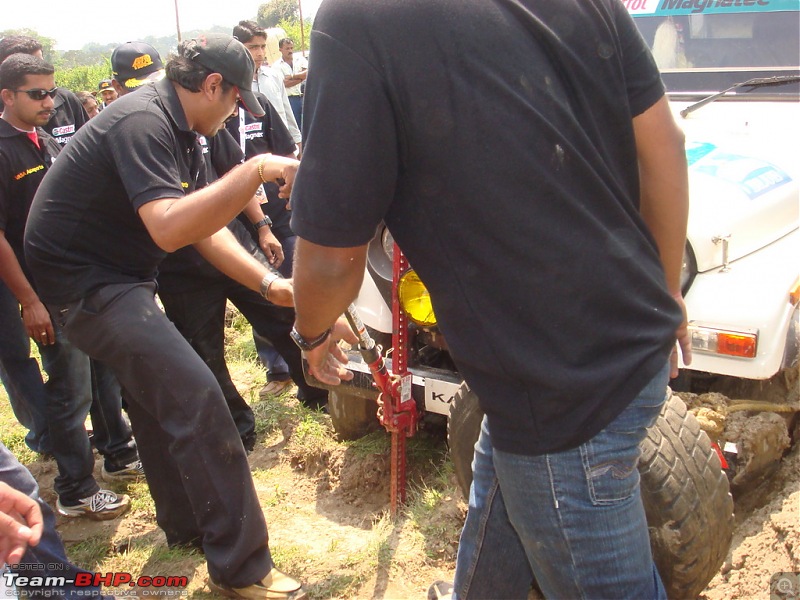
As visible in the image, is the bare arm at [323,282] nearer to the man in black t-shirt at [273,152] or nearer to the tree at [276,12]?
Result: the man in black t-shirt at [273,152]

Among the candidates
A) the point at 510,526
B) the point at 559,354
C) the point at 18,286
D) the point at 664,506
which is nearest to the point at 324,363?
the point at 510,526

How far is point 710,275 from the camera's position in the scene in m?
2.55

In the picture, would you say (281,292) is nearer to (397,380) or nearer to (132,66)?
(397,380)

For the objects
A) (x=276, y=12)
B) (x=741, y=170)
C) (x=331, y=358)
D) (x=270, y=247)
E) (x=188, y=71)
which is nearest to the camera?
(x=331, y=358)

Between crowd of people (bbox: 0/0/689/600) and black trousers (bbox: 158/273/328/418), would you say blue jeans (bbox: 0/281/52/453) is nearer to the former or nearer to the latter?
black trousers (bbox: 158/273/328/418)

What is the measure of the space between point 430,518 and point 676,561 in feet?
3.41

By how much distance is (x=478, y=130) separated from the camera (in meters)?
1.31

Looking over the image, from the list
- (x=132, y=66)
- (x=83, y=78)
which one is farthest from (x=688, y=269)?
(x=83, y=78)

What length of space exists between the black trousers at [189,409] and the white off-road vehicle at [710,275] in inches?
25.0

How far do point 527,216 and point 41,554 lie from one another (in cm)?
190

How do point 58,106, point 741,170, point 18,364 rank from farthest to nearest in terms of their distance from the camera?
point 58,106, point 18,364, point 741,170

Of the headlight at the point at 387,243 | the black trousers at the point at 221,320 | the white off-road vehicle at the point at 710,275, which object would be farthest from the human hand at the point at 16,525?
the black trousers at the point at 221,320

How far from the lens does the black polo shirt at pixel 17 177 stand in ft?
11.5

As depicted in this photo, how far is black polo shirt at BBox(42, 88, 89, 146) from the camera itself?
4.31m
